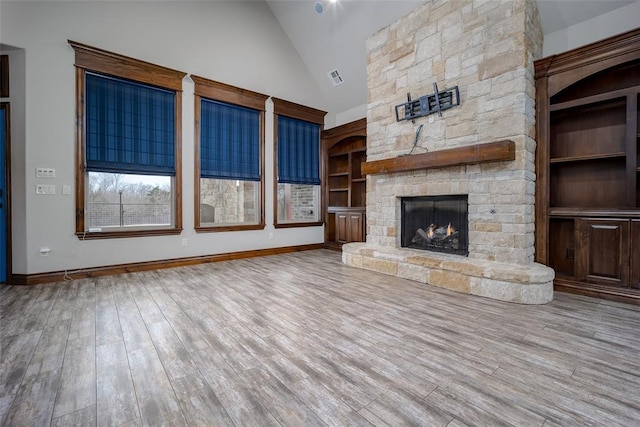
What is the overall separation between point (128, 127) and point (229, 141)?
1561mm

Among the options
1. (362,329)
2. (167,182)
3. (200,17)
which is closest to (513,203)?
(362,329)

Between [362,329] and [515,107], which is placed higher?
[515,107]

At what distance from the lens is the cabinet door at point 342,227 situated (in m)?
6.04

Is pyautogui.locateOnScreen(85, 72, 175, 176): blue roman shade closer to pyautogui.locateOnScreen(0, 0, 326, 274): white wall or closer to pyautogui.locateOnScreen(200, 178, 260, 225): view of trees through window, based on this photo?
pyautogui.locateOnScreen(0, 0, 326, 274): white wall

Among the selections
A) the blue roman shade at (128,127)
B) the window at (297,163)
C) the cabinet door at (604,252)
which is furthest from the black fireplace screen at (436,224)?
the blue roman shade at (128,127)

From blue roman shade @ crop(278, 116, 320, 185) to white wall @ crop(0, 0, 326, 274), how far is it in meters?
0.31

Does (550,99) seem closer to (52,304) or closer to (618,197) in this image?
(618,197)

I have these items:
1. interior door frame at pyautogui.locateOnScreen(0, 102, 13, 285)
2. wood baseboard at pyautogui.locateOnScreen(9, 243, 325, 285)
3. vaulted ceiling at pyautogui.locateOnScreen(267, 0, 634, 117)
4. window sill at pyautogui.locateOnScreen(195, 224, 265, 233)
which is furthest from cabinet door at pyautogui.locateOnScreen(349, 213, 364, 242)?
interior door frame at pyautogui.locateOnScreen(0, 102, 13, 285)

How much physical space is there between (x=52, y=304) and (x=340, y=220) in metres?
4.72

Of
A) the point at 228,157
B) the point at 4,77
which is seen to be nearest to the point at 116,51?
the point at 4,77

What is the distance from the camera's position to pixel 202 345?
6.40 feet

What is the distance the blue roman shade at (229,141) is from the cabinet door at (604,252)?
494 centimetres

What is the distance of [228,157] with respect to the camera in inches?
202

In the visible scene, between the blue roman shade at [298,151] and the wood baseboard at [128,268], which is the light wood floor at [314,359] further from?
the blue roman shade at [298,151]
